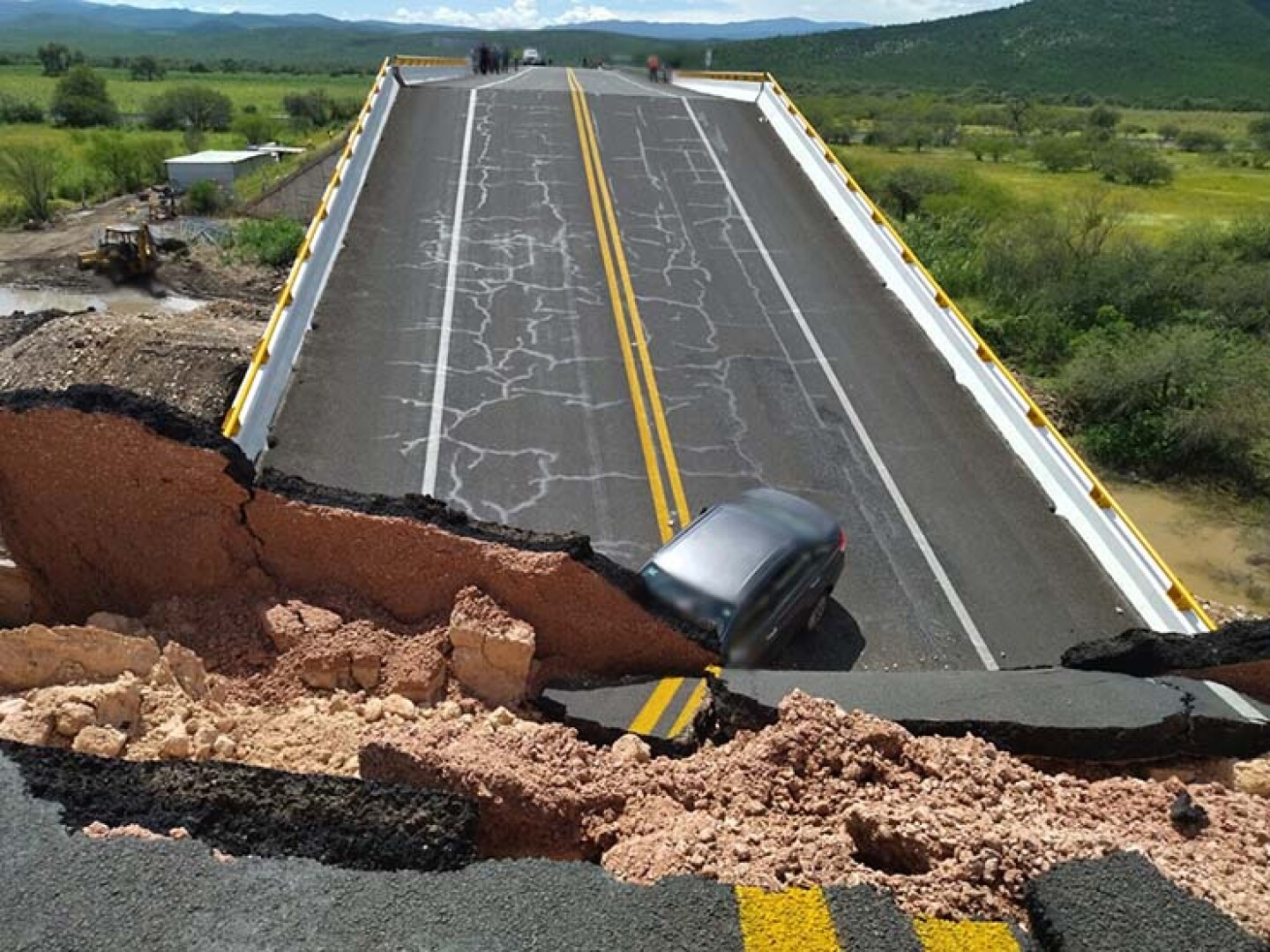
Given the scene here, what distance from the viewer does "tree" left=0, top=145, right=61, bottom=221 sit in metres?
39.4

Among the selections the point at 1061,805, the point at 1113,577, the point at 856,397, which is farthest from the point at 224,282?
the point at 1061,805

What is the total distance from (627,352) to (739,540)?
20.2 feet

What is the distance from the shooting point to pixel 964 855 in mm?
4008

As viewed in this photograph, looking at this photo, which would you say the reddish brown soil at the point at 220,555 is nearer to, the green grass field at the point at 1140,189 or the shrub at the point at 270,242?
the shrub at the point at 270,242

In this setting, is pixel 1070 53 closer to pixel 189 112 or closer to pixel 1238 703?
pixel 189 112

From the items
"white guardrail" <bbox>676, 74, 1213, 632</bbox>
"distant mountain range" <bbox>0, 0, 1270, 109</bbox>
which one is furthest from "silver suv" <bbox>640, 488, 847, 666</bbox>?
"distant mountain range" <bbox>0, 0, 1270, 109</bbox>

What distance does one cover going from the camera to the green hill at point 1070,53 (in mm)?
126750

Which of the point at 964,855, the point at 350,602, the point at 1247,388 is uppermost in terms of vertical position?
the point at 964,855

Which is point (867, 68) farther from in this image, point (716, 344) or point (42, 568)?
point (42, 568)

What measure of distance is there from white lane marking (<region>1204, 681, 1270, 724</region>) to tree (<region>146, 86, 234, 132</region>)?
8116 centimetres

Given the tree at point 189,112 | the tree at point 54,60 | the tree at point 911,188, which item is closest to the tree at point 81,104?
the tree at point 189,112

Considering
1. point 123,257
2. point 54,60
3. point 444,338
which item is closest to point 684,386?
point 444,338

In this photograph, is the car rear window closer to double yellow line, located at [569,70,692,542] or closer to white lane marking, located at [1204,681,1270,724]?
double yellow line, located at [569,70,692,542]

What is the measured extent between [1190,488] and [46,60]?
150933mm
